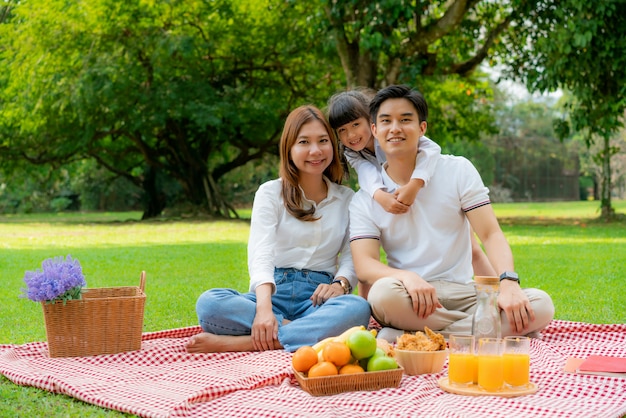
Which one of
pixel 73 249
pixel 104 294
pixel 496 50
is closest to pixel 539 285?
pixel 104 294

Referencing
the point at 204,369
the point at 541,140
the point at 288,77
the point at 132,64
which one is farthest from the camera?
the point at 541,140

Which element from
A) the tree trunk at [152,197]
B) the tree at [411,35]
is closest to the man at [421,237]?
the tree at [411,35]

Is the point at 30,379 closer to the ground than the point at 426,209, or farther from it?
closer to the ground

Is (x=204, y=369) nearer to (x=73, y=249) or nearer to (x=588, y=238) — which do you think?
(x=73, y=249)

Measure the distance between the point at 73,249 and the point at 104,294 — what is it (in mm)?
8362

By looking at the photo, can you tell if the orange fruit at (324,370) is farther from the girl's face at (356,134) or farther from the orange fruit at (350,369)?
the girl's face at (356,134)

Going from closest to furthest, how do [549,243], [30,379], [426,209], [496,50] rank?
[30,379] → [426,209] → [549,243] → [496,50]

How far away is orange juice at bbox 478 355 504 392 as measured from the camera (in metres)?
3.07

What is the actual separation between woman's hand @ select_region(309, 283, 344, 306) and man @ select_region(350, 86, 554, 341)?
0.16 meters

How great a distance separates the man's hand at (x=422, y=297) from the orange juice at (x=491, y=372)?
80 centimetres

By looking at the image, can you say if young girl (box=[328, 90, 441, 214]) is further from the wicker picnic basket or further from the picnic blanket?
the wicker picnic basket

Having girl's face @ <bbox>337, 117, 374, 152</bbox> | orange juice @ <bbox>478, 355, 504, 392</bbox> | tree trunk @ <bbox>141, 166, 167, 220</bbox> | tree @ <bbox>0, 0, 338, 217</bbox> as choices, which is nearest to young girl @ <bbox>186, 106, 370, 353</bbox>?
girl's face @ <bbox>337, 117, 374, 152</bbox>

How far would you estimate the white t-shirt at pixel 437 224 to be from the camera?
14.0 feet

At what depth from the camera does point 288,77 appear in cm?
2048
